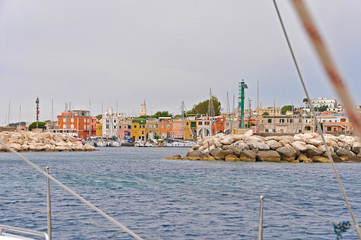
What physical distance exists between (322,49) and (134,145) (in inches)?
4568

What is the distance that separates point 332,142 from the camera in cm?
4538

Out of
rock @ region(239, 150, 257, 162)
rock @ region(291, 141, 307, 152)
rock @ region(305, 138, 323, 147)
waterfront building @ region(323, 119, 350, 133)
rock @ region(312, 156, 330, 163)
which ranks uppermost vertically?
waterfront building @ region(323, 119, 350, 133)

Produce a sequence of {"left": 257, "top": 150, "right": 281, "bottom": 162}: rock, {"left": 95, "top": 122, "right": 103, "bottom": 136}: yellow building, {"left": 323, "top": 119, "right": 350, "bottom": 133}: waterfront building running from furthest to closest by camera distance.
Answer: {"left": 95, "top": 122, "right": 103, "bottom": 136}: yellow building, {"left": 323, "top": 119, "right": 350, "bottom": 133}: waterfront building, {"left": 257, "top": 150, "right": 281, "bottom": 162}: rock

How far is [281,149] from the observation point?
44.0 m

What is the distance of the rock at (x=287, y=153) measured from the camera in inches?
1709

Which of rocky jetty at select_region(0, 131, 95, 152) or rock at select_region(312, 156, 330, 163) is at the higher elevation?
rocky jetty at select_region(0, 131, 95, 152)

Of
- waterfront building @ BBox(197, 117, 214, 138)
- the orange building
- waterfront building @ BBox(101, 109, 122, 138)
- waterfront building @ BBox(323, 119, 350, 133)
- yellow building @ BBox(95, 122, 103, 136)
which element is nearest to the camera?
waterfront building @ BBox(323, 119, 350, 133)

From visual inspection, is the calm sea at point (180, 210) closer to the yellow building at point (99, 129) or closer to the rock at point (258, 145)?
the rock at point (258, 145)

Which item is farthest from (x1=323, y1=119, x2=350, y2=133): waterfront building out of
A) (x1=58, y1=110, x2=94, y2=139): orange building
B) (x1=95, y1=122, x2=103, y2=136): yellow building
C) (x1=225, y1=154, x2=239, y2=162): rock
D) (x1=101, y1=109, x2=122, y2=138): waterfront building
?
(x1=95, y1=122, x2=103, y2=136): yellow building

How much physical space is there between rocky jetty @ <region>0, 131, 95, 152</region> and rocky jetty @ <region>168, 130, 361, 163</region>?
3598 centimetres

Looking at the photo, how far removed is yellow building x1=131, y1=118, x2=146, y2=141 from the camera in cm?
12375

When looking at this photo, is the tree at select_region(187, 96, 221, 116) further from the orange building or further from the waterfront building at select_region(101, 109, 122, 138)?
the orange building

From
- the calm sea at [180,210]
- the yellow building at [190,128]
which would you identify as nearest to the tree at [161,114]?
the yellow building at [190,128]

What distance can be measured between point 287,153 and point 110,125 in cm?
9232
